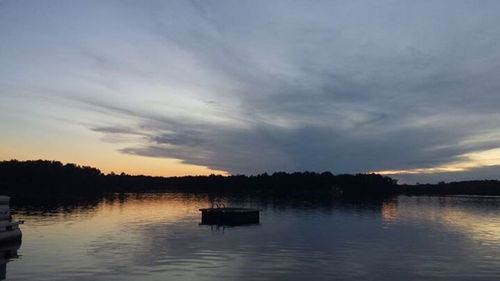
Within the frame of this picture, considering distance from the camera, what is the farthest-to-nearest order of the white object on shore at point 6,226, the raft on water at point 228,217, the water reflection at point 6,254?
the raft on water at point 228,217
the white object on shore at point 6,226
the water reflection at point 6,254

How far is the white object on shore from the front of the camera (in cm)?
5963

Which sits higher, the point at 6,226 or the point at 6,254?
the point at 6,226

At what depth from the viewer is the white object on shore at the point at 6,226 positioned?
5963cm

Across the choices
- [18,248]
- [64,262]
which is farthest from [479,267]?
[18,248]

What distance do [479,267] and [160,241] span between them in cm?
3980

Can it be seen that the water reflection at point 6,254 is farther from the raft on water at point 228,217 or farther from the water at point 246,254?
the raft on water at point 228,217

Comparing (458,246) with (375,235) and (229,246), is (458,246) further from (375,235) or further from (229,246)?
(229,246)

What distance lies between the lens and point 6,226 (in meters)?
60.9

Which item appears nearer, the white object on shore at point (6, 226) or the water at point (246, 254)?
the water at point (246, 254)

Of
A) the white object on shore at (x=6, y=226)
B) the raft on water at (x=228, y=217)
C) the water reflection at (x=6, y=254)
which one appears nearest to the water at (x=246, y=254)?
the water reflection at (x=6, y=254)

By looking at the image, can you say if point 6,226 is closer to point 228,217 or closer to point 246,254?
point 246,254

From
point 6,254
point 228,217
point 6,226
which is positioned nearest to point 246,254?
point 6,254

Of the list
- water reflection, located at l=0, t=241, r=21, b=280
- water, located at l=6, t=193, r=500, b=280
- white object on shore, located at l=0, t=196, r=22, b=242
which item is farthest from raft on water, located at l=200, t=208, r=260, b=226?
water reflection, located at l=0, t=241, r=21, b=280

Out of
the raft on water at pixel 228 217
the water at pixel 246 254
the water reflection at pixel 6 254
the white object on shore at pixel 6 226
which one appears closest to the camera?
the water reflection at pixel 6 254
